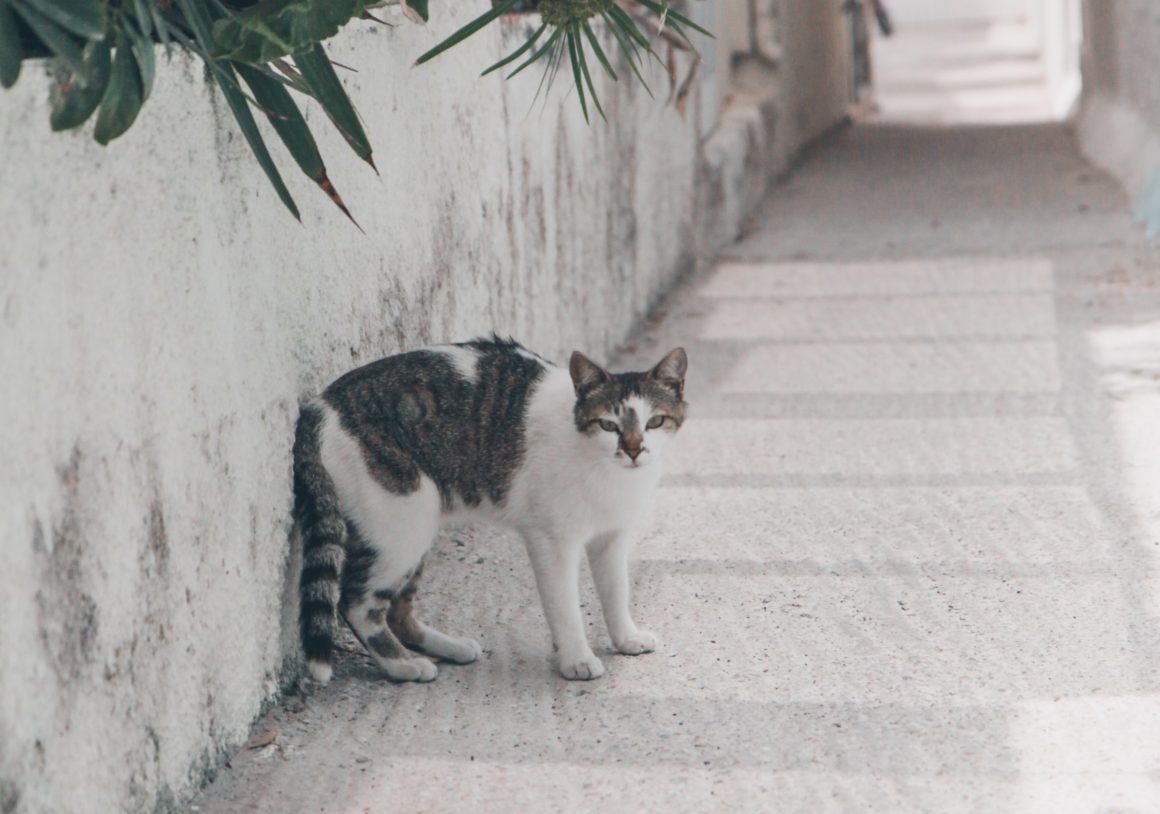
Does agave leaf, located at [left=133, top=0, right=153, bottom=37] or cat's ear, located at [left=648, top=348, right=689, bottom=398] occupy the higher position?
agave leaf, located at [left=133, top=0, right=153, bottom=37]

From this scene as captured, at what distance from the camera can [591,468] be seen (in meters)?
3.51

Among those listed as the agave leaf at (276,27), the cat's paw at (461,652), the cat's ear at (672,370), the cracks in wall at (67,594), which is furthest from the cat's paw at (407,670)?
the agave leaf at (276,27)

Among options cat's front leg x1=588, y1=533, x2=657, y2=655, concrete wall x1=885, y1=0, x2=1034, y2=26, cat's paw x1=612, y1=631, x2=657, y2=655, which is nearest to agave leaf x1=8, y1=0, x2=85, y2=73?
cat's front leg x1=588, y1=533, x2=657, y2=655

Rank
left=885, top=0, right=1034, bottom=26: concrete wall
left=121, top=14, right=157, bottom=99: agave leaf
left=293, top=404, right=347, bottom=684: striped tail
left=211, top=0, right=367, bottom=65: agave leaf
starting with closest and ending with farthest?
left=121, top=14, right=157, bottom=99: agave leaf
left=211, top=0, right=367, bottom=65: agave leaf
left=293, top=404, right=347, bottom=684: striped tail
left=885, top=0, right=1034, bottom=26: concrete wall

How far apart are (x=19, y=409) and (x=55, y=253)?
0.91ft

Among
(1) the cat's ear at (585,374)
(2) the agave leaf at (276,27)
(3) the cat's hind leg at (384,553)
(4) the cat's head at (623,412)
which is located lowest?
(3) the cat's hind leg at (384,553)

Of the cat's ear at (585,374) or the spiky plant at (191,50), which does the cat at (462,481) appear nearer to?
the cat's ear at (585,374)

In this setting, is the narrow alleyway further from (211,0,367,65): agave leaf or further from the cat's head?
(211,0,367,65): agave leaf

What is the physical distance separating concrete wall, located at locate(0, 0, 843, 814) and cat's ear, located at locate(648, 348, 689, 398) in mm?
828

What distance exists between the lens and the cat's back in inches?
134

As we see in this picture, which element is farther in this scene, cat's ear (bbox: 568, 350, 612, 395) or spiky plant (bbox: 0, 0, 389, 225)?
cat's ear (bbox: 568, 350, 612, 395)

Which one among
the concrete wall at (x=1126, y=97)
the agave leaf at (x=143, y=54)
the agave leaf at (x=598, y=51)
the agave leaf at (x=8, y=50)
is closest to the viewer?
the agave leaf at (x=8, y=50)

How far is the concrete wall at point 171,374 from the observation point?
7.59 feet

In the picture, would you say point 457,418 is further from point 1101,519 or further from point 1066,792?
point 1101,519
